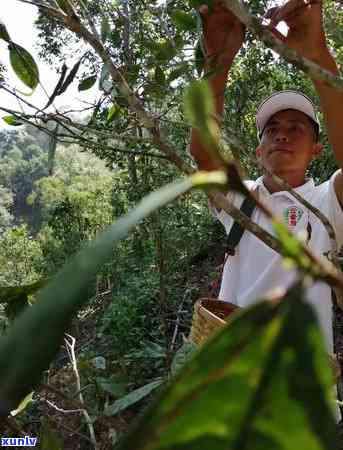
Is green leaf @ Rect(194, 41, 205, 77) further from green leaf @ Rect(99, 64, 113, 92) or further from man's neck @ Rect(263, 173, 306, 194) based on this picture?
man's neck @ Rect(263, 173, 306, 194)

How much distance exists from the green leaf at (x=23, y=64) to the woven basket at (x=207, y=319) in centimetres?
50

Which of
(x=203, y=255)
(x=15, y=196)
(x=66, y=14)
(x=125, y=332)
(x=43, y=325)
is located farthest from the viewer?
(x=15, y=196)

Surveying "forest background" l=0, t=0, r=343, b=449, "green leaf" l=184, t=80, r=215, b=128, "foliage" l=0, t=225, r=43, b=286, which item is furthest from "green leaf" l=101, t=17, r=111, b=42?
"foliage" l=0, t=225, r=43, b=286

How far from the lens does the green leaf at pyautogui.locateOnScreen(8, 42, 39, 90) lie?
→ 2.56 ft

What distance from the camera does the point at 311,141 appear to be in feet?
4.50

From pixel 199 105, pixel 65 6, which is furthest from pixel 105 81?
pixel 199 105

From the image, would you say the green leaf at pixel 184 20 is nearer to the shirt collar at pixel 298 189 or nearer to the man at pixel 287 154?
the man at pixel 287 154

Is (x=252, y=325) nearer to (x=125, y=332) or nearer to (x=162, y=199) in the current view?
(x=162, y=199)

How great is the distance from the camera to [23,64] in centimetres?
79

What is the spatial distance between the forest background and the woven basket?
0.07 m

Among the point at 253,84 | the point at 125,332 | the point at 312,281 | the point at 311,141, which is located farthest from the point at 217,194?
the point at 253,84

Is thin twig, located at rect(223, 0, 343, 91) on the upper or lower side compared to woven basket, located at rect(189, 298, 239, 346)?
upper

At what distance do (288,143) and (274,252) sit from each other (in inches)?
12.3

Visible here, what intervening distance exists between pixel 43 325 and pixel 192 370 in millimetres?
59
